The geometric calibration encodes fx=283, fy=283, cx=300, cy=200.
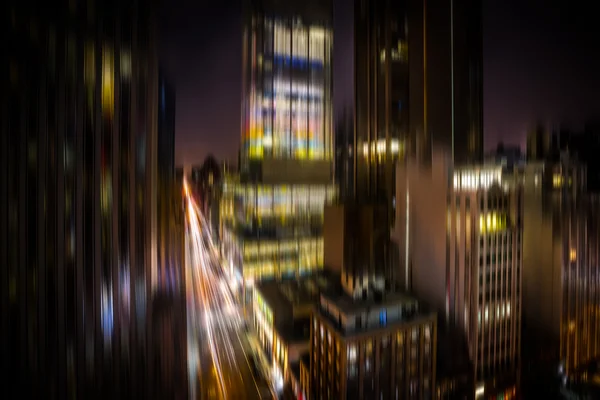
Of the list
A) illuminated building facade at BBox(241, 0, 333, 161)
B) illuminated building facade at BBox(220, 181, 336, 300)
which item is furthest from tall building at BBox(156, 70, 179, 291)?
illuminated building facade at BBox(241, 0, 333, 161)

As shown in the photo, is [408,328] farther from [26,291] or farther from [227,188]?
[227,188]

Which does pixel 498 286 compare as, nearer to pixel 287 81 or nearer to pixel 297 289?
pixel 297 289

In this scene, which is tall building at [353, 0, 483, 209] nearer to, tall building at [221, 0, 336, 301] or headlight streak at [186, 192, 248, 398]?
tall building at [221, 0, 336, 301]

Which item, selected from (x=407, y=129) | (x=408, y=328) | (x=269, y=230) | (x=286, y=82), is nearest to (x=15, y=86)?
(x=408, y=328)

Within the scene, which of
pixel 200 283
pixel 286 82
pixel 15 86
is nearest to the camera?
pixel 15 86

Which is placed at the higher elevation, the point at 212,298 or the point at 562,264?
the point at 562,264

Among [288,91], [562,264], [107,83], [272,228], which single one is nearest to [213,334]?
[272,228]

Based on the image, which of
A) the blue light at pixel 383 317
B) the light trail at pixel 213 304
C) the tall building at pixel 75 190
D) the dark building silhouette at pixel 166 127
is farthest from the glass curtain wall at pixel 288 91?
the blue light at pixel 383 317

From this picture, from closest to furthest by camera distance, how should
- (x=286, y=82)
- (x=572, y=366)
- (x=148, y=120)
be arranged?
(x=148, y=120), (x=572, y=366), (x=286, y=82)
